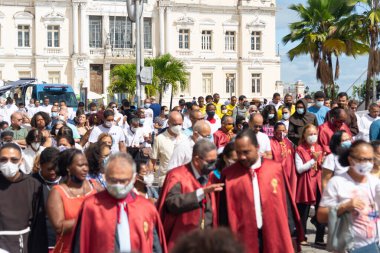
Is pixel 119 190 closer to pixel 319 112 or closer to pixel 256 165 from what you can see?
pixel 256 165

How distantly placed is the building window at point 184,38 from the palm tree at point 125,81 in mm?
10908

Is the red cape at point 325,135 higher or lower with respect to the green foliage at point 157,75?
lower

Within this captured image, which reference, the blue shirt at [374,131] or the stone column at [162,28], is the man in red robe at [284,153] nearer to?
the blue shirt at [374,131]

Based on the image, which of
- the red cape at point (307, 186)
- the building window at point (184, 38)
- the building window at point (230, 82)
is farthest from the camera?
the building window at point (230, 82)

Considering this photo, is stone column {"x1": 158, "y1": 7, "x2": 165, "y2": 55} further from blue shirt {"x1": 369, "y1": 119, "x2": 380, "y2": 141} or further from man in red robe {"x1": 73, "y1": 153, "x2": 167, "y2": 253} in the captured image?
man in red robe {"x1": 73, "y1": 153, "x2": 167, "y2": 253}

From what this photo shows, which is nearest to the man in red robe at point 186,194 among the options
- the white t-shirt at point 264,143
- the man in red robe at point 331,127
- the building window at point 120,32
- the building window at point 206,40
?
the white t-shirt at point 264,143

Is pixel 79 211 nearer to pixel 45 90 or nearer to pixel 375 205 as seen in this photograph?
pixel 375 205

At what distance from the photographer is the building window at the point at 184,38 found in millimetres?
60469

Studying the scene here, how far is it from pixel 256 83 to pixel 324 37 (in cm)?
2882

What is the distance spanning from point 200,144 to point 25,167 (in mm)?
3621

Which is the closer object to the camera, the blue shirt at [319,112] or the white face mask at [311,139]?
the white face mask at [311,139]

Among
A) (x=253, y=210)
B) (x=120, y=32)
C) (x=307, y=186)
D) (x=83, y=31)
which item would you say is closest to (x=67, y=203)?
(x=253, y=210)

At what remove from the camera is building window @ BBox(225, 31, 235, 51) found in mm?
62344

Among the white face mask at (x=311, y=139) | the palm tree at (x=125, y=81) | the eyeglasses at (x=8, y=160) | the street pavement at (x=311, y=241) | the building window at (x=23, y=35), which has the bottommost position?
the street pavement at (x=311, y=241)
